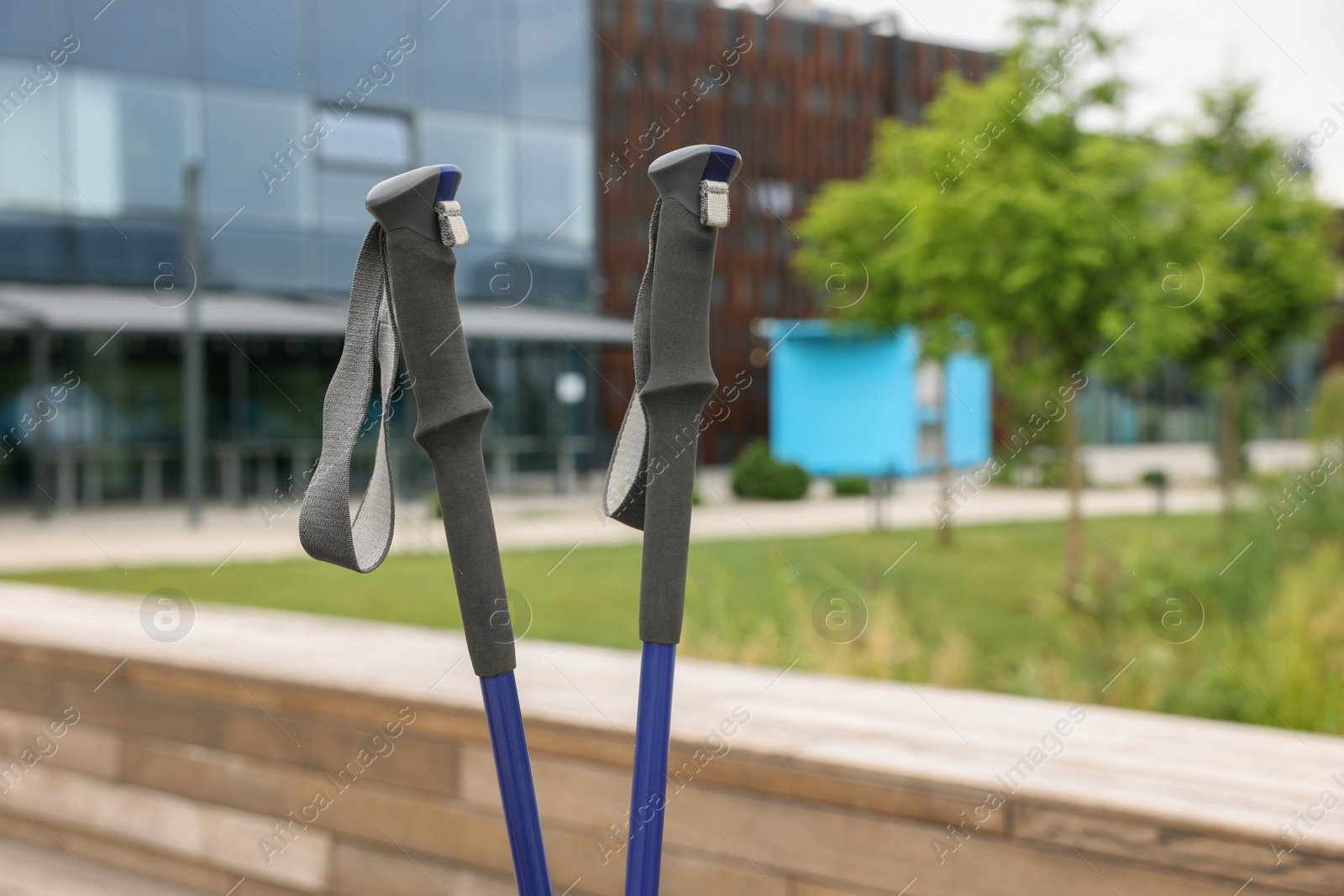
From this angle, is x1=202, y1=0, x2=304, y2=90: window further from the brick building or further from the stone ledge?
the stone ledge

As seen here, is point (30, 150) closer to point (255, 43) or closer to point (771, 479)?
point (255, 43)

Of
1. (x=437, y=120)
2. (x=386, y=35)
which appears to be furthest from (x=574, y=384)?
(x=386, y=35)

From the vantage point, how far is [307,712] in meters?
2.37

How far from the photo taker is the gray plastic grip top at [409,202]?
0.89m

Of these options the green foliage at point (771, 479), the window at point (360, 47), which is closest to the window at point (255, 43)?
the window at point (360, 47)

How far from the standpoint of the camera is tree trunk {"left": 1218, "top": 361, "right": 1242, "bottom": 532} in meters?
8.89

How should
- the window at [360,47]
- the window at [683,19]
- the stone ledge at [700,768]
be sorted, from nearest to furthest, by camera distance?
the stone ledge at [700,768]
the window at [360,47]
the window at [683,19]

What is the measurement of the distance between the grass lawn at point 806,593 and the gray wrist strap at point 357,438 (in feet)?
11.4

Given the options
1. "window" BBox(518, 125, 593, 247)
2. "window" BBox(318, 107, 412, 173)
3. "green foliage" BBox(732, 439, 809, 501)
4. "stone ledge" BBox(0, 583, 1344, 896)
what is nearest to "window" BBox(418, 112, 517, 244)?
"window" BBox(518, 125, 593, 247)

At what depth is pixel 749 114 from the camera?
27578 millimetres

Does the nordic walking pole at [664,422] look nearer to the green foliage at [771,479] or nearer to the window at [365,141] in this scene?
the window at [365,141]

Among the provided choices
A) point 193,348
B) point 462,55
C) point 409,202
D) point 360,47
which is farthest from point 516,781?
point 462,55

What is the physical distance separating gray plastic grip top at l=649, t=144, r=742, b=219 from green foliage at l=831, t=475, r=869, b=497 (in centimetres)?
1935

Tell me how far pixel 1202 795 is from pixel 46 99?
17.9 metres
